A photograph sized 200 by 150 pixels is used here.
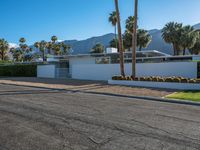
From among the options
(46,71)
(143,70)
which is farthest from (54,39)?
(143,70)

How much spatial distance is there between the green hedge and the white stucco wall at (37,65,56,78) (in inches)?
34.8

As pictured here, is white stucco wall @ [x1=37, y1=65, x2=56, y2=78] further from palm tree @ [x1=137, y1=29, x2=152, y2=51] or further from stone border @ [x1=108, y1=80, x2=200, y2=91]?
palm tree @ [x1=137, y1=29, x2=152, y2=51]

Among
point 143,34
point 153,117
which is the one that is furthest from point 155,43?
point 153,117

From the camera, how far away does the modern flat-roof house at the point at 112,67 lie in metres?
20.7

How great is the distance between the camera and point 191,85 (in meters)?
16.6

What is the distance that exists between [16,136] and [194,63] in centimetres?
1787

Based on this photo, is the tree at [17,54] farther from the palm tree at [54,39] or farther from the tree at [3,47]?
the palm tree at [54,39]

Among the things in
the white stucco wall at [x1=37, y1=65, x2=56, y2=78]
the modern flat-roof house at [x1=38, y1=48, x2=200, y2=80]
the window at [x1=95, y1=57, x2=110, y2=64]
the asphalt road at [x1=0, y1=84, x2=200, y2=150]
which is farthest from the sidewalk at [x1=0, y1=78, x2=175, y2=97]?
the white stucco wall at [x1=37, y1=65, x2=56, y2=78]

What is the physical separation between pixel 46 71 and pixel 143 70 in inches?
A: 612

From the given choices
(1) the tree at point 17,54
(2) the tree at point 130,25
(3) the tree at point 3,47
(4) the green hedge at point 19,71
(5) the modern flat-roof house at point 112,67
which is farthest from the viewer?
(1) the tree at point 17,54

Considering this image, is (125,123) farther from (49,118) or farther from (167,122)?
(49,118)

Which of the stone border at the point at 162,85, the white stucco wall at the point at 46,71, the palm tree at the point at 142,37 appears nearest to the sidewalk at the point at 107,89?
the stone border at the point at 162,85

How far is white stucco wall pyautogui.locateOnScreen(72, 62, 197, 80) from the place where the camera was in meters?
20.4

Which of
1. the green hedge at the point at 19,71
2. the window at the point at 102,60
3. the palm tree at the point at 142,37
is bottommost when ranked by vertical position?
the green hedge at the point at 19,71
